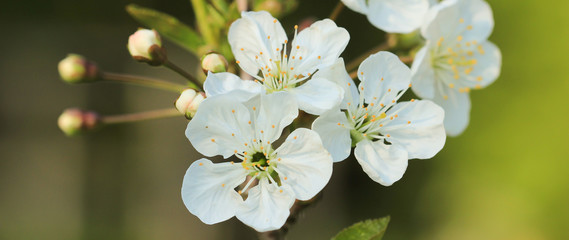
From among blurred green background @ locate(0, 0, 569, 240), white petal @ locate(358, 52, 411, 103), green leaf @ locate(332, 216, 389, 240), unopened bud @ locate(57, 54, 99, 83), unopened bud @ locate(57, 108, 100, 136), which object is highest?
white petal @ locate(358, 52, 411, 103)

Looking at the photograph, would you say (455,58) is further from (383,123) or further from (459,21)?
(383,123)

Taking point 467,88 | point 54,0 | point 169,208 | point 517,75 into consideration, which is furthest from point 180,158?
point 467,88

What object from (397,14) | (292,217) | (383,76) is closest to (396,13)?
(397,14)

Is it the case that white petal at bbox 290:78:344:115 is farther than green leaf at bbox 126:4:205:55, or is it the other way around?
green leaf at bbox 126:4:205:55

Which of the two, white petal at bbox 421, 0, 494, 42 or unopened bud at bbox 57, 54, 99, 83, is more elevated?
white petal at bbox 421, 0, 494, 42

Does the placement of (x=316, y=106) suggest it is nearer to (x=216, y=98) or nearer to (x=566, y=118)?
(x=216, y=98)

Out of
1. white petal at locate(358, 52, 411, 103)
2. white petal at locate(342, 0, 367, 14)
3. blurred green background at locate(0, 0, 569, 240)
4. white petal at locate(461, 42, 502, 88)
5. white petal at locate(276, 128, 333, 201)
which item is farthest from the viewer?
blurred green background at locate(0, 0, 569, 240)

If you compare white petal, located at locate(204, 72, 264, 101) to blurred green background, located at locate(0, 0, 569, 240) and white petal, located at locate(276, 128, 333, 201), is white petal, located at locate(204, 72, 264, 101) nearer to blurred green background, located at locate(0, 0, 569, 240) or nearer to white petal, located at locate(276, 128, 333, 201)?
white petal, located at locate(276, 128, 333, 201)

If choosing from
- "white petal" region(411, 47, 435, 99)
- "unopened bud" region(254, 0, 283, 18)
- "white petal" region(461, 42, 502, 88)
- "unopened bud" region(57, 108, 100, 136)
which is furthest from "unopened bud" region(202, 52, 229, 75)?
"white petal" region(461, 42, 502, 88)
